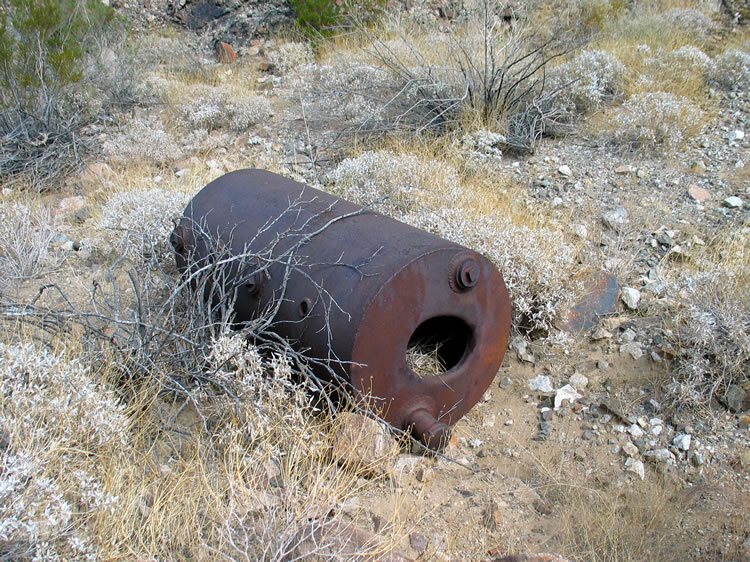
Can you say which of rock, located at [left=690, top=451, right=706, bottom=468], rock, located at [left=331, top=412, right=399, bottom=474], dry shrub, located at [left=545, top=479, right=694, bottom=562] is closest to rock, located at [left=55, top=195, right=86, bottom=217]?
rock, located at [left=331, top=412, right=399, bottom=474]

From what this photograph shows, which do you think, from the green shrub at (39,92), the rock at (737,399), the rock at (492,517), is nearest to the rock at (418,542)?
the rock at (492,517)

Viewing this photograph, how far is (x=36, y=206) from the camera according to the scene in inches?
195

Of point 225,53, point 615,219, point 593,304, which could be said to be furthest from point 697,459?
point 225,53

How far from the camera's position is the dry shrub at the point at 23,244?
4016mm

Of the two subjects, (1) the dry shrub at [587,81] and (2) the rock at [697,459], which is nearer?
(2) the rock at [697,459]

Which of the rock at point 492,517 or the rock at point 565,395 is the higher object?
the rock at point 492,517

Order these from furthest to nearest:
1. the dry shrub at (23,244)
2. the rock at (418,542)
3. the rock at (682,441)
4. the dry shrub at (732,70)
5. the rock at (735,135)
→ the dry shrub at (732,70), the rock at (735,135), the dry shrub at (23,244), the rock at (682,441), the rock at (418,542)

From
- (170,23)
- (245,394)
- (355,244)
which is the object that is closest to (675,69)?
(355,244)

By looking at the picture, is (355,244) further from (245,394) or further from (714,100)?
(714,100)

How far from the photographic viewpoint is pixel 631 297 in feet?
12.4

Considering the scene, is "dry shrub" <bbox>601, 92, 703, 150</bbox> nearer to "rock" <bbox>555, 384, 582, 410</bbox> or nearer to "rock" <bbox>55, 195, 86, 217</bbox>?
"rock" <bbox>555, 384, 582, 410</bbox>

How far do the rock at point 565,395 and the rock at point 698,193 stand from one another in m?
2.51

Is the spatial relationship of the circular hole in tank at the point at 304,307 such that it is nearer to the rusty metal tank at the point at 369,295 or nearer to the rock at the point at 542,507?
the rusty metal tank at the point at 369,295

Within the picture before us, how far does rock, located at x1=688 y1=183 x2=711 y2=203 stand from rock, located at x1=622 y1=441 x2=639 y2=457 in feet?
9.10
